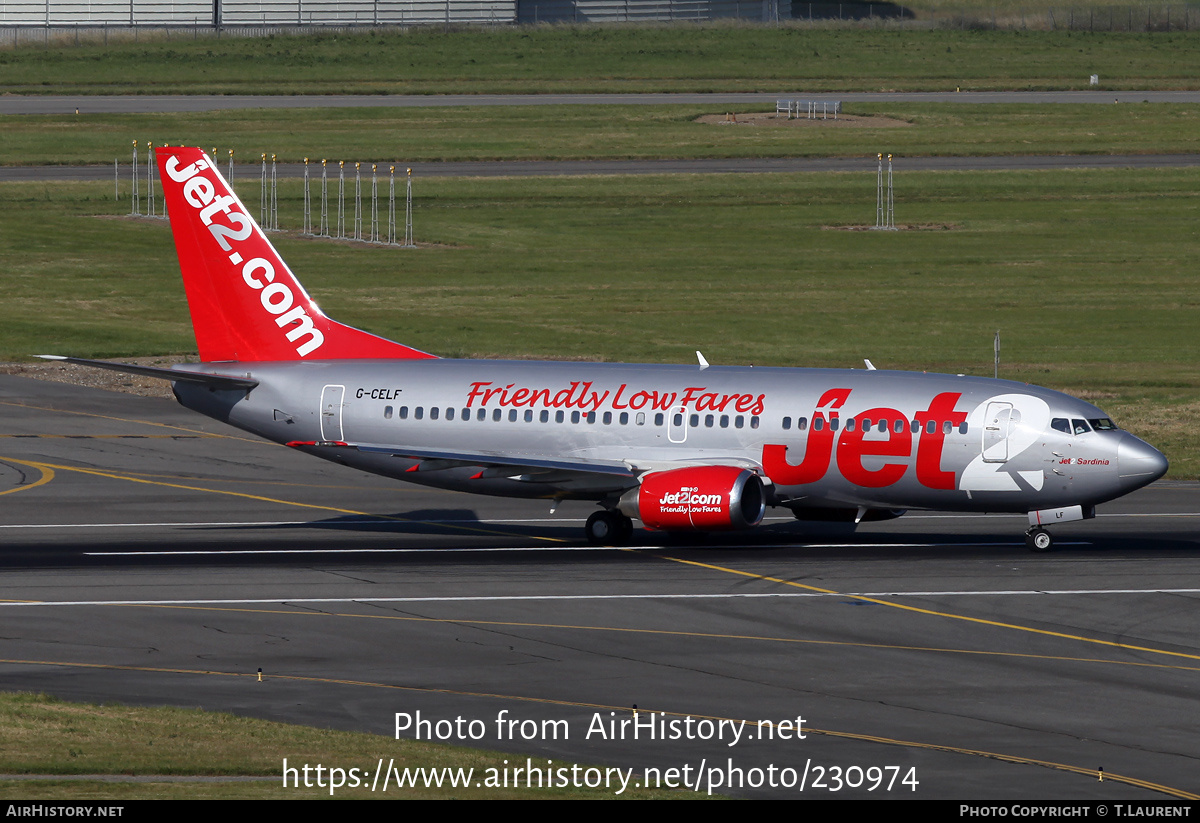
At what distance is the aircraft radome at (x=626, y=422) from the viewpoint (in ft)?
132

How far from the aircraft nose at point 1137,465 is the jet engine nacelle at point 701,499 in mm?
8527

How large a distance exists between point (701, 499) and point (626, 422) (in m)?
3.61

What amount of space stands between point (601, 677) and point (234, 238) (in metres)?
21.3

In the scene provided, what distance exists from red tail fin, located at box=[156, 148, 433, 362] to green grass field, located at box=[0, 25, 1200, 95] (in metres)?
104

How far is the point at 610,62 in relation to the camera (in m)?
165

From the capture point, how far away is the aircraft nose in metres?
39.6

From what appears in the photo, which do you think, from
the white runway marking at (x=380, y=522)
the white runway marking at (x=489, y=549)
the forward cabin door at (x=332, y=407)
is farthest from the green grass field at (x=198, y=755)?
the white runway marking at (x=380, y=522)

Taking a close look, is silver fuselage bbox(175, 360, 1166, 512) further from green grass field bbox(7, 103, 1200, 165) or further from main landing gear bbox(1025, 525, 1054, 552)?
green grass field bbox(7, 103, 1200, 165)

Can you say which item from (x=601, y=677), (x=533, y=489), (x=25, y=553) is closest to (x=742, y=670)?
(x=601, y=677)

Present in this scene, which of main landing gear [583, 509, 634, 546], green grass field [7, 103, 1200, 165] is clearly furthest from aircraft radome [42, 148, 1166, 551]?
green grass field [7, 103, 1200, 165]

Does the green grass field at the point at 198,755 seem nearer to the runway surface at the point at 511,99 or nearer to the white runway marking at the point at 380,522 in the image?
the white runway marking at the point at 380,522

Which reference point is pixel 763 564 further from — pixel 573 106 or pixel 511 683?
pixel 573 106

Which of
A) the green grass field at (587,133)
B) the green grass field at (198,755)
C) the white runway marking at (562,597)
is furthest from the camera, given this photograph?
the green grass field at (587,133)

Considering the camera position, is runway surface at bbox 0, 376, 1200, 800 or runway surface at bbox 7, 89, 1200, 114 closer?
runway surface at bbox 0, 376, 1200, 800
